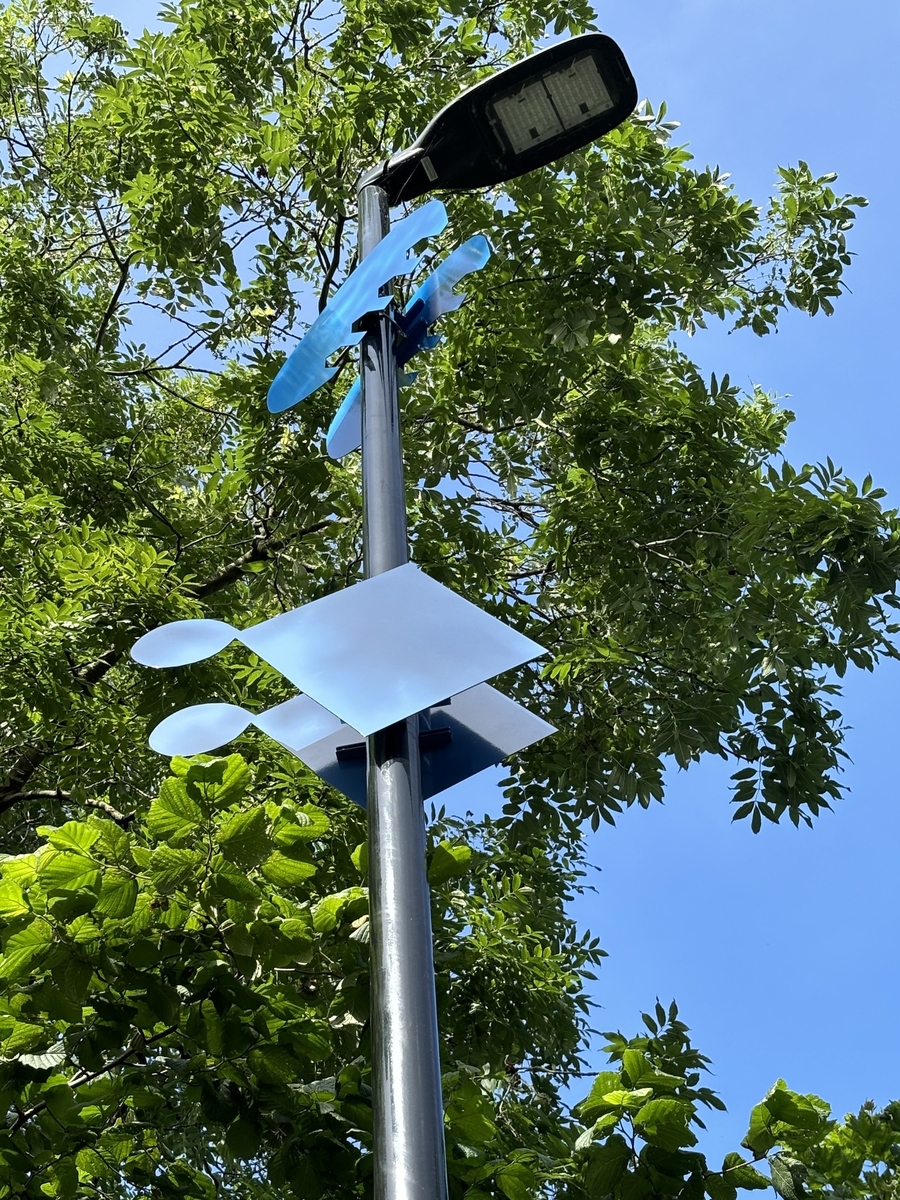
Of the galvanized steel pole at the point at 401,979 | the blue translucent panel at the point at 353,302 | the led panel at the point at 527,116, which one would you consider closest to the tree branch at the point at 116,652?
the blue translucent panel at the point at 353,302

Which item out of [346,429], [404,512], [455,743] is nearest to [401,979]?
[455,743]

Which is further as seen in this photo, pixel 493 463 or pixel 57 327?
pixel 493 463

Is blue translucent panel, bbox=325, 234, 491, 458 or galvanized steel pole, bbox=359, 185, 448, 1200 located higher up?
blue translucent panel, bbox=325, 234, 491, 458

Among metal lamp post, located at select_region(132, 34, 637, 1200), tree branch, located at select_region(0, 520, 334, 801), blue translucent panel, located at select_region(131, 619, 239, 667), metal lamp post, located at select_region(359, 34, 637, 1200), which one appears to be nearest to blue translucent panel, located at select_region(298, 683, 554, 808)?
metal lamp post, located at select_region(132, 34, 637, 1200)

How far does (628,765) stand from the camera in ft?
18.7

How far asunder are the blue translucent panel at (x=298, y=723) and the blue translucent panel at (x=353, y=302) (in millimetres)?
936

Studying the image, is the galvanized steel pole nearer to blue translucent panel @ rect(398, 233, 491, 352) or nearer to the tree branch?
blue translucent panel @ rect(398, 233, 491, 352)

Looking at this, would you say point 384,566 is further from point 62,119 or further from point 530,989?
point 62,119

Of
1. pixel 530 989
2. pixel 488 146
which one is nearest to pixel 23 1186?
pixel 530 989

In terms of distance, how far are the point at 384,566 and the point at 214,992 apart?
122 centimetres

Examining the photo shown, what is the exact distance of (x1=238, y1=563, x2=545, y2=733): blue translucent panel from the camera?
5.36 feet

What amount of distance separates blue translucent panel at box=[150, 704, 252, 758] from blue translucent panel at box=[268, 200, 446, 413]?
96 cm

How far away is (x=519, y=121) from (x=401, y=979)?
87.8 inches

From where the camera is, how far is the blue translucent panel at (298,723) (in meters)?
1.86
